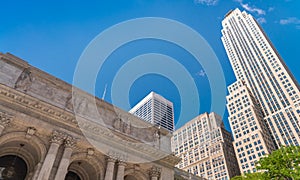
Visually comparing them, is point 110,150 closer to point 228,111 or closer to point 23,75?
point 23,75

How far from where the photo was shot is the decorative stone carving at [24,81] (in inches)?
787

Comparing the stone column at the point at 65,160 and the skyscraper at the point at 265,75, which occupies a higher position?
the skyscraper at the point at 265,75

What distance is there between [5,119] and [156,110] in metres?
123

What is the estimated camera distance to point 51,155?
18219mm

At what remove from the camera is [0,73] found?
64.5ft

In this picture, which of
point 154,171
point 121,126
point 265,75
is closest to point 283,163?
point 154,171

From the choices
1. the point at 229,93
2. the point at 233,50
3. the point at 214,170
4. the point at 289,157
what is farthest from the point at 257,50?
the point at 289,157

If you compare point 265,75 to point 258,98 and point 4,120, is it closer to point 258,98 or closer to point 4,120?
point 258,98

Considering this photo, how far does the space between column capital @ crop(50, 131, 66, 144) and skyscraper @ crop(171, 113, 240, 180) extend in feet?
270

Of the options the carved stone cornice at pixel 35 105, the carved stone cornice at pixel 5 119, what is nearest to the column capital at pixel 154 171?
the carved stone cornice at pixel 35 105

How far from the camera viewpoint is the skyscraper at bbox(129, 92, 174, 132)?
136 metres

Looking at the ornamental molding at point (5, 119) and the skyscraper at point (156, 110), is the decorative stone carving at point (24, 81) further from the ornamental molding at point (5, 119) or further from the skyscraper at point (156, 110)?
the skyscraper at point (156, 110)

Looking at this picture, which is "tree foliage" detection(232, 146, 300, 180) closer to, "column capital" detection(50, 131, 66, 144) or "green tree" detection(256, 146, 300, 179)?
"green tree" detection(256, 146, 300, 179)

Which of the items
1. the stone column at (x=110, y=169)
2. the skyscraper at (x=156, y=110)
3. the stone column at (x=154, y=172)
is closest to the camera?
the stone column at (x=110, y=169)
